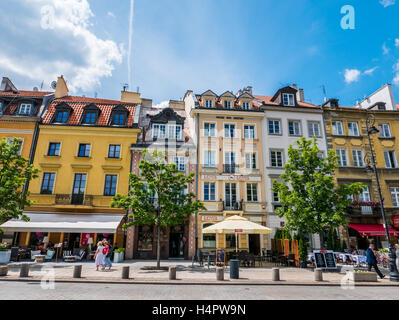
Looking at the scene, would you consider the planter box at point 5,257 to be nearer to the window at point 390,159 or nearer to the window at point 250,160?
the window at point 250,160

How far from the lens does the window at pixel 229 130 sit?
23639mm

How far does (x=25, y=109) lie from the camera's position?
2261 centimetres

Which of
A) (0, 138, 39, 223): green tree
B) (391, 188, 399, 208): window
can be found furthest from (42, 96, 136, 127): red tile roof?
(391, 188, 399, 208): window

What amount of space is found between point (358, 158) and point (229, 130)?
494 inches

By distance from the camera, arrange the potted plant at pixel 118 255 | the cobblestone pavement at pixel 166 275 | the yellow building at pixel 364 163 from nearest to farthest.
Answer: the cobblestone pavement at pixel 166 275, the potted plant at pixel 118 255, the yellow building at pixel 364 163

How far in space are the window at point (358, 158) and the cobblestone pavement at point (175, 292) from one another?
1595 centimetres

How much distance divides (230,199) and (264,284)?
36.9 feet

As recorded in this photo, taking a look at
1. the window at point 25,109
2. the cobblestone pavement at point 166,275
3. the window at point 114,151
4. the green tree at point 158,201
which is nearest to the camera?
the cobblestone pavement at point 166,275

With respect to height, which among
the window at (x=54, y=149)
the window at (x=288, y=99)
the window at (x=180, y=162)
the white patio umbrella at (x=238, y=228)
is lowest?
the white patio umbrella at (x=238, y=228)

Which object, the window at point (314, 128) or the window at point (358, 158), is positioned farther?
the window at point (314, 128)

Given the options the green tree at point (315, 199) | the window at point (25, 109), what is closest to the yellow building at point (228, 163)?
→ the green tree at point (315, 199)
